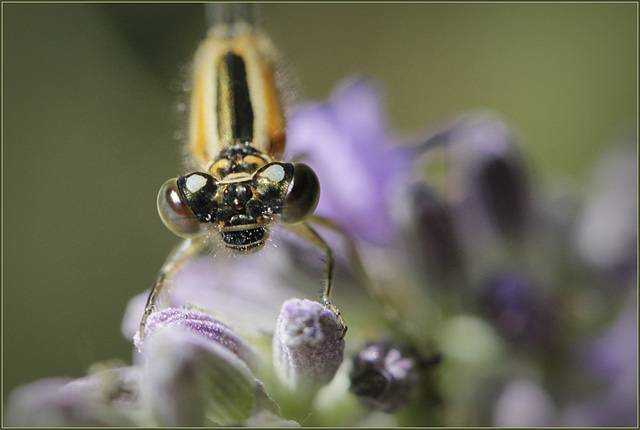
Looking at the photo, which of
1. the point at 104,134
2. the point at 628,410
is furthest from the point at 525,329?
the point at 104,134

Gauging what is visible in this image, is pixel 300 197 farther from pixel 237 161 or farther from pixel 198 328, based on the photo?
pixel 198 328

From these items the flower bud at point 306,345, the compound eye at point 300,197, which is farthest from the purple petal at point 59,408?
the compound eye at point 300,197

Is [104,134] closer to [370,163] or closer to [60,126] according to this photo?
[60,126]

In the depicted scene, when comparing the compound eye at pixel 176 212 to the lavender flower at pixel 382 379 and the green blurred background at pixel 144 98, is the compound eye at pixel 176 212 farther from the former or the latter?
the green blurred background at pixel 144 98

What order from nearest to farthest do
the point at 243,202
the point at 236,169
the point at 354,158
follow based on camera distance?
the point at 243,202, the point at 236,169, the point at 354,158

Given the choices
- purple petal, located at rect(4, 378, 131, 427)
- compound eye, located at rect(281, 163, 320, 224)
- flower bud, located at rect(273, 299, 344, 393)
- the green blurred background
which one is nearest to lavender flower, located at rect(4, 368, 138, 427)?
purple petal, located at rect(4, 378, 131, 427)

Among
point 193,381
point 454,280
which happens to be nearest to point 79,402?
point 193,381

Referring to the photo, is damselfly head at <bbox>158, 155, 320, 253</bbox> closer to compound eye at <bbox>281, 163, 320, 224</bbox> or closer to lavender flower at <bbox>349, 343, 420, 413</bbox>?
compound eye at <bbox>281, 163, 320, 224</bbox>
